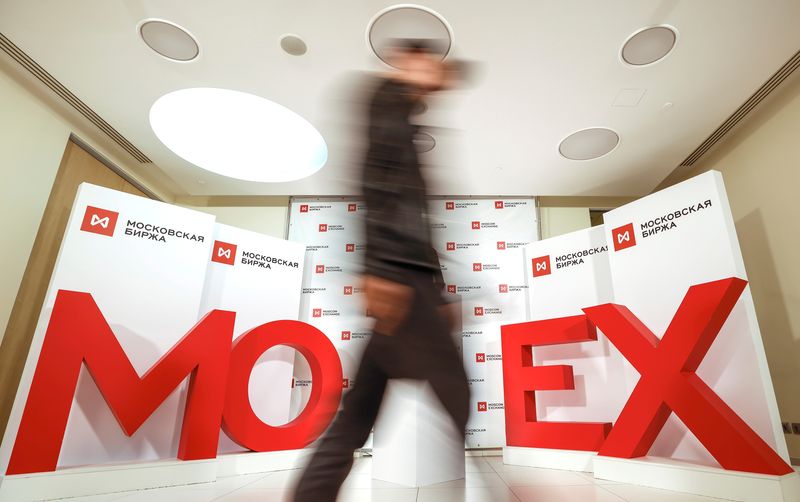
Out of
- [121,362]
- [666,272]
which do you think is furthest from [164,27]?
[666,272]

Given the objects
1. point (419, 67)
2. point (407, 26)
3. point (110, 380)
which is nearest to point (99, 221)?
point (110, 380)

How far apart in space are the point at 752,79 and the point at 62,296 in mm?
5530

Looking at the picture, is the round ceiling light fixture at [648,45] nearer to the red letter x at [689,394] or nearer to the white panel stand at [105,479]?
the red letter x at [689,394]

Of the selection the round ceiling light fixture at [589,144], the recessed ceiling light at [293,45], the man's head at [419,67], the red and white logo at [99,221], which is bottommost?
the man's head at [419,67]

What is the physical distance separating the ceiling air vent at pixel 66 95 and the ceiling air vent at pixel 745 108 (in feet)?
20.1

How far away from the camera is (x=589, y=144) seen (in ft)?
13.5

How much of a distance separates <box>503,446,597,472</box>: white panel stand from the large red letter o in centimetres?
168

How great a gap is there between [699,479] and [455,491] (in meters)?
1.48

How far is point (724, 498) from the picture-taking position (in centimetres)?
228

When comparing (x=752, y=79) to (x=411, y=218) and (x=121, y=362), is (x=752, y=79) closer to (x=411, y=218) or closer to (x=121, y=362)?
(x=411, y=218)

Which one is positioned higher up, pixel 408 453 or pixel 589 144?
pixel 589 144

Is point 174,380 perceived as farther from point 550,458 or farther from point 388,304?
point 550,458

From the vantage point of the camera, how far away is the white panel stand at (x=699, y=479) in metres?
2.14

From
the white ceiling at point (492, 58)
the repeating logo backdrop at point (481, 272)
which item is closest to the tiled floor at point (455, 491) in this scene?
the repeating logo backdrop at point (481, 272)
